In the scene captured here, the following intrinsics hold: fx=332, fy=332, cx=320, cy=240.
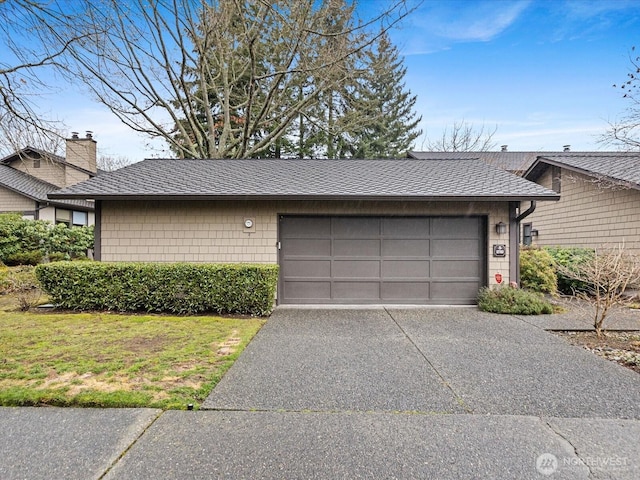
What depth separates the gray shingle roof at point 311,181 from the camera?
22.8 ft

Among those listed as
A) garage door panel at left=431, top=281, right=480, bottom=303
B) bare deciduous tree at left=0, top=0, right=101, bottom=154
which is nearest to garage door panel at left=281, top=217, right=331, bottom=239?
garage door panel at left=431, top=281, right=480, bottom=303

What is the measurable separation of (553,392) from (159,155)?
18261 mm

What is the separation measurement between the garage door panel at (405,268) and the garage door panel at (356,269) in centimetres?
20

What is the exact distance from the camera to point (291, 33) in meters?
11.3

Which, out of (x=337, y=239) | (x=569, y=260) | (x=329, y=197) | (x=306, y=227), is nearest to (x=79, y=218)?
(x=306, y=227)

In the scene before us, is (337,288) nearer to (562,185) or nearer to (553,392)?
(553,392)

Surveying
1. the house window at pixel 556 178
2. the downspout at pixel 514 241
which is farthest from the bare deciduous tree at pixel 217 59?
the house window at pixel 556 178

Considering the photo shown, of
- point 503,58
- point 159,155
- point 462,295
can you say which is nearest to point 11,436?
point 462,295

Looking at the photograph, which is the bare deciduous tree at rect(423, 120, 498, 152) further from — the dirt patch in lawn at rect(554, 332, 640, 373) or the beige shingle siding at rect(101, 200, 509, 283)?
the dirt patch in lawn at rect(554, 332, 640, 373)

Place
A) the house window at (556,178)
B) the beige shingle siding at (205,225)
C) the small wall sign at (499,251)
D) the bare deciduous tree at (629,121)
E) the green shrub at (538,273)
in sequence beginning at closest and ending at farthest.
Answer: the bare deciduous tree at (629,121)
the small wall sign at (499,251)
the beige shingle siding at (205,225)
the green shrub at (538,273)
the house window at (556,178)

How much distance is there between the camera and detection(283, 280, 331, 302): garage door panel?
7477 mm

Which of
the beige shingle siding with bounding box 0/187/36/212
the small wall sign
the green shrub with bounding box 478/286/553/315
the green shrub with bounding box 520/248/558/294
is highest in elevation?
the beige shingle siding with bounding box 0/187/36/212

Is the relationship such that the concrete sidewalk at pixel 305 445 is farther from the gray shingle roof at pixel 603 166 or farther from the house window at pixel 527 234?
the house window at pixel 527 234

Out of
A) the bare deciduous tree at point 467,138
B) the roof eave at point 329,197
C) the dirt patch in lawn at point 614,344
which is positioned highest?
the bare deciduous tree at point 467,138
